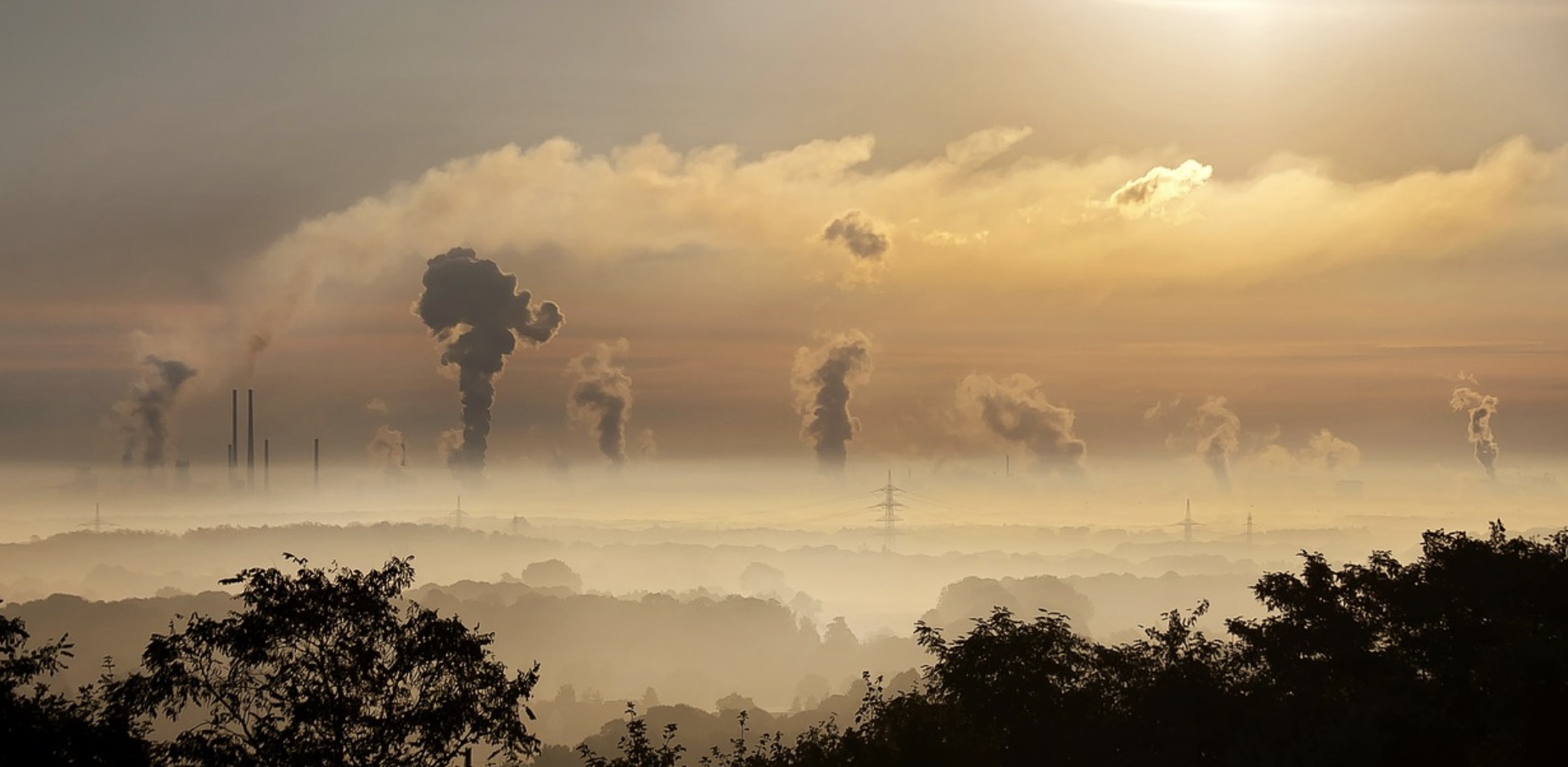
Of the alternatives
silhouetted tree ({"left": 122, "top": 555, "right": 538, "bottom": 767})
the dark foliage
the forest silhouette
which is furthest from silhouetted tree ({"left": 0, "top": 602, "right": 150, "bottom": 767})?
the dark foliage

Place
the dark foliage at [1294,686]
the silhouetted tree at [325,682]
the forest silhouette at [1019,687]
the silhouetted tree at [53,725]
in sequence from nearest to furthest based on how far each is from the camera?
the silhouetted tree at [53,725] < the silhouetted tree at [325,682] < the forest silhouette at [1019,687] < the dark foliage at [1294,686]

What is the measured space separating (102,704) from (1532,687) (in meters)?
35.3

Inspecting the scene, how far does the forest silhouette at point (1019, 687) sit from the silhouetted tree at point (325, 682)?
5cm

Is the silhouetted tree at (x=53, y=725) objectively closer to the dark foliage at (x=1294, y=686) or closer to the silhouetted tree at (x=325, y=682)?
the silhouetted tree at (x=325, y=682)

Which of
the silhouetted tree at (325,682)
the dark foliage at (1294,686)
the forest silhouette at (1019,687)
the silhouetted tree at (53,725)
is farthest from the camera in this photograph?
the dark foliage at (1294,686)

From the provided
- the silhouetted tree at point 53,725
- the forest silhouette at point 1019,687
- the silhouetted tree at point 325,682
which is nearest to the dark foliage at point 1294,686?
the forest silhouette at point 1019,687

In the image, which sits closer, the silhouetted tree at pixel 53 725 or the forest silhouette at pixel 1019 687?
the silhouetted tree at pixel 53 725

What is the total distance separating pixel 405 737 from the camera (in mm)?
31078

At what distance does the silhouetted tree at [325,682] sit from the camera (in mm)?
30344

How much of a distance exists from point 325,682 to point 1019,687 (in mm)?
26987

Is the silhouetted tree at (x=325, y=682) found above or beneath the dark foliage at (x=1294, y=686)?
above

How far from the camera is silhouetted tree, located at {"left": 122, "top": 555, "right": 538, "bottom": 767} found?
3034cm

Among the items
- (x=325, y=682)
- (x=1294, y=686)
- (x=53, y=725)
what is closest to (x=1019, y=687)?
(x=1294, y=686)

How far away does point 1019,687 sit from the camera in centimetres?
5031
